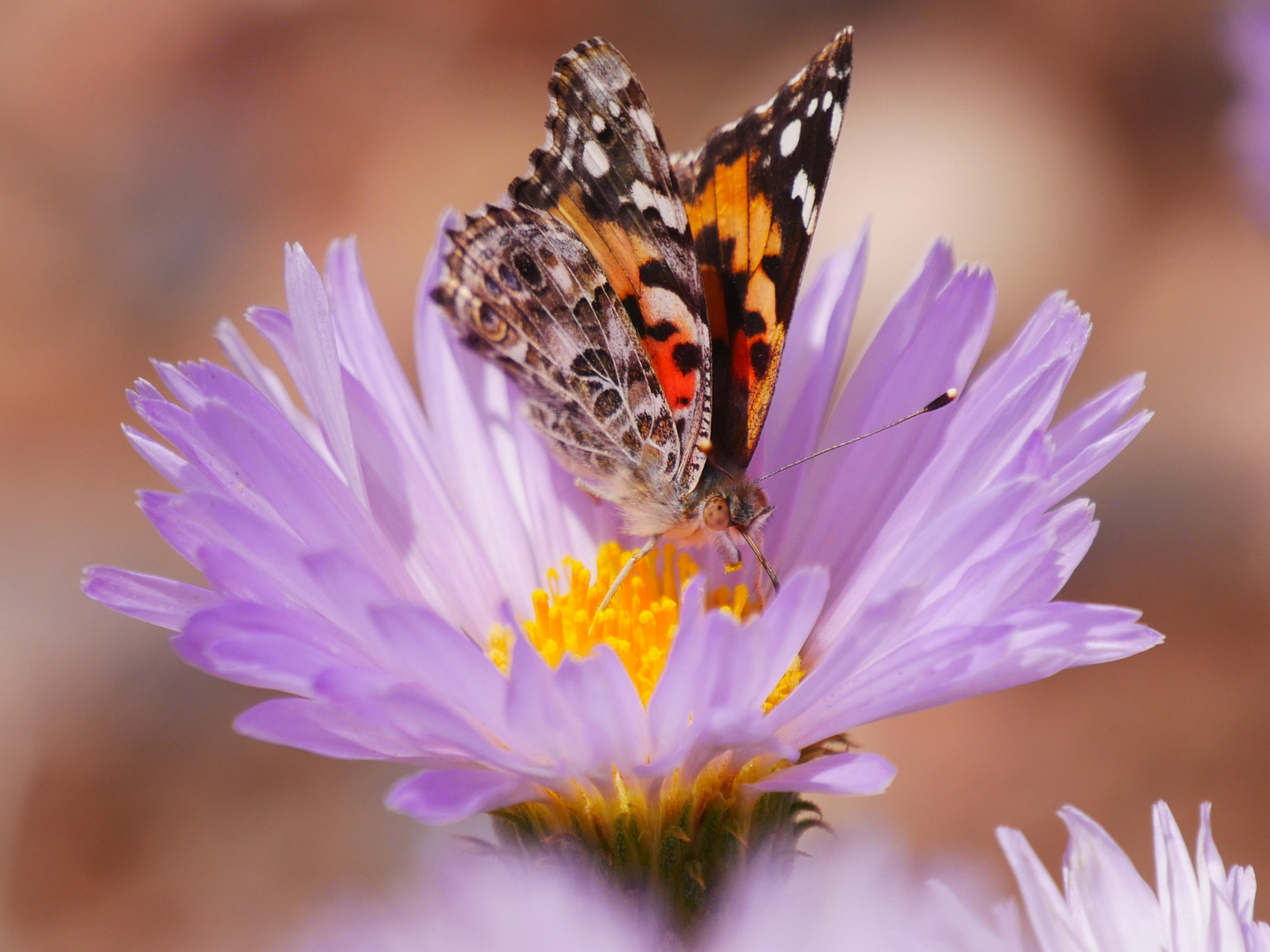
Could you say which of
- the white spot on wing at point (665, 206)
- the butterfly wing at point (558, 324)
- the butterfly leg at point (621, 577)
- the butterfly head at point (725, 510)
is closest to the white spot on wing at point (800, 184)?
the white spot on wing at point (665, 206)

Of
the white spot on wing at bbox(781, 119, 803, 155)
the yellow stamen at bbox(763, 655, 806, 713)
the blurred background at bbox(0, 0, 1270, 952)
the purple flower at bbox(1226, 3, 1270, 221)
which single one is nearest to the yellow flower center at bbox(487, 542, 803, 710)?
the yellow stamen at bbox(763, 655, 806, 713)

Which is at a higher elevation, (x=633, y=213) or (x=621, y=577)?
(x=633, y=213)

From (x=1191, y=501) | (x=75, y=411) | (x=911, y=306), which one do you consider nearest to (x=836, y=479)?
(x=911, y=306)

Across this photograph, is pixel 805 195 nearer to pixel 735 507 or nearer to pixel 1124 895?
pixel 735 507

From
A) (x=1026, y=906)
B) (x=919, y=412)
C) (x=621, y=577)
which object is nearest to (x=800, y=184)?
(x=919, y=412)

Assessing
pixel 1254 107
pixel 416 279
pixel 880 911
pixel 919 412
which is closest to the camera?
pixel 880 911

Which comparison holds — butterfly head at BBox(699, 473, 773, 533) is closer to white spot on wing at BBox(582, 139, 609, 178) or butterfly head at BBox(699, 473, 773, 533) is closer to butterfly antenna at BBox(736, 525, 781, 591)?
butterfly antenna at BBox(736, 525, 781, 591)
